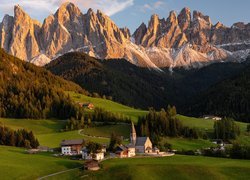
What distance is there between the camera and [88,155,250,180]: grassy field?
317ft

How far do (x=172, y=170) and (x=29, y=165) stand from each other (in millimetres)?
33220

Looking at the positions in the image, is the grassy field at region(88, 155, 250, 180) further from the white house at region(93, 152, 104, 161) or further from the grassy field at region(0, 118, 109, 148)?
the grassy field at region(0, 118, 109, 148)

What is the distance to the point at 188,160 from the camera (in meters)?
116

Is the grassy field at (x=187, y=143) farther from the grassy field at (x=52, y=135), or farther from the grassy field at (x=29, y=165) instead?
the grassy field at (x=29, y=165)

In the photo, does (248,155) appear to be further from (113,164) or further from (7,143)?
(7,143)

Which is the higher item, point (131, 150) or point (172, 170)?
point (131, 150)

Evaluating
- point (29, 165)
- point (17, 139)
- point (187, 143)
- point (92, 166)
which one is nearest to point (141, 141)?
point (187, 143)

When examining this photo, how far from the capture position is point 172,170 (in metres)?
100

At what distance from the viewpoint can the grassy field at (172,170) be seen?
96.5 m

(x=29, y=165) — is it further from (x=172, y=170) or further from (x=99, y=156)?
(x=172, y=170)

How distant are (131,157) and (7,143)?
4924 centimetres

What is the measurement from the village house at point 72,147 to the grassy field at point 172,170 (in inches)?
1054

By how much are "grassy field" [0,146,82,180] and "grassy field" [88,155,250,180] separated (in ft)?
32.8

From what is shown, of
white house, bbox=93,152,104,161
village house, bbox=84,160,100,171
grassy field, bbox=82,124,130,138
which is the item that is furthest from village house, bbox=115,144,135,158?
grassy field, bbox=82,124,130,138
